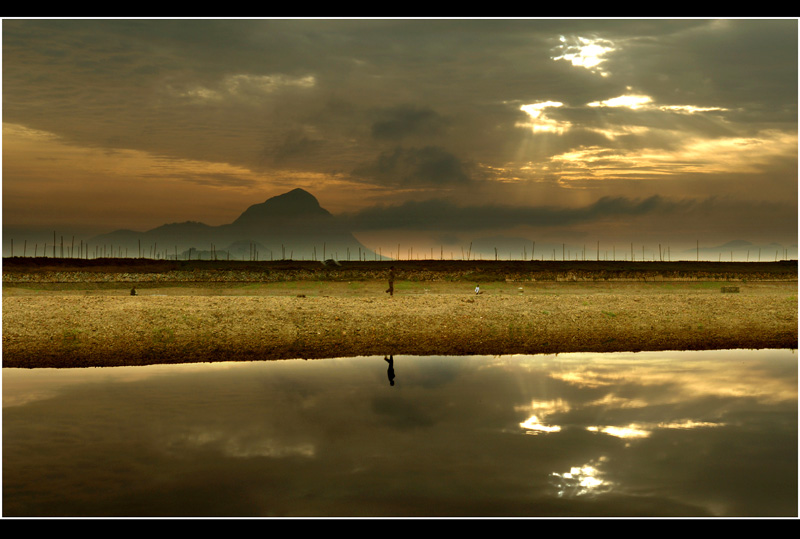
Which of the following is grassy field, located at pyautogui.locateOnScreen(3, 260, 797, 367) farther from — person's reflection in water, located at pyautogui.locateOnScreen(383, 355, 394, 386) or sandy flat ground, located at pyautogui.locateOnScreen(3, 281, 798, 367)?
person's reflection in water, located at pyautogui.locateOnScreen(383, 355, 394, 386)

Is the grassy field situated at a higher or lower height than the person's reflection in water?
higher

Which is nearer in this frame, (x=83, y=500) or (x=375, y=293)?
(x=83, y=500)

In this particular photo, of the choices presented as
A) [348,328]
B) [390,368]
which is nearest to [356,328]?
[348,328]

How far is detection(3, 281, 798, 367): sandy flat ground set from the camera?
24.2 m

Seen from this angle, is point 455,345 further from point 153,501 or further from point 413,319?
point 153,501

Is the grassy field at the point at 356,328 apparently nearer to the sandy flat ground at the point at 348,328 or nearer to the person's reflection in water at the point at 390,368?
the sandy flat ground at the point at 348,328

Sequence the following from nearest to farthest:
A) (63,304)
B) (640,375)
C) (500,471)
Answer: (500,471) < (640,375) < (63,304)

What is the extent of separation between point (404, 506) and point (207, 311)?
22.3 metres

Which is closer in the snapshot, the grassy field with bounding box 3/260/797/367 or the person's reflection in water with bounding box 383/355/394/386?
the person's reflection in water with bounding box 383/355/394/386

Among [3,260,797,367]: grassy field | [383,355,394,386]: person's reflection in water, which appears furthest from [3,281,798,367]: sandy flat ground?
Result: [383,355,394,386]: person's reflection in water

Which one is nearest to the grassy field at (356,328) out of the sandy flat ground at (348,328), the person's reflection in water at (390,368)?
the sandy flat ground at (348,328)

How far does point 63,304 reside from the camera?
102 ft

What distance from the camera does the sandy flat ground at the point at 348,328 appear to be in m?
24.2

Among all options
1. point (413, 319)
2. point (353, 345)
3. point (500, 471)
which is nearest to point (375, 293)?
point (413, 319)
